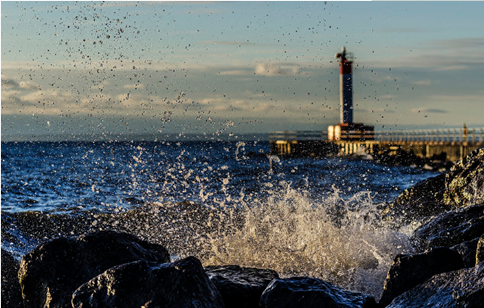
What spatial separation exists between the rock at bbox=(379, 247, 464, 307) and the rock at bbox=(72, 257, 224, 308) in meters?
1.47

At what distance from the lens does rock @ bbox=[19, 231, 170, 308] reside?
4160mm

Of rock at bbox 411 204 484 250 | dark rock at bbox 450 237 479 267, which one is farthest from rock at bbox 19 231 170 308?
rock at bbox 411 204 484 250

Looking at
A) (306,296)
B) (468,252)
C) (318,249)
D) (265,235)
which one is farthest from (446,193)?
(306,296)

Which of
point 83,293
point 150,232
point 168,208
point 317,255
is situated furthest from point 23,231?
point 83,293

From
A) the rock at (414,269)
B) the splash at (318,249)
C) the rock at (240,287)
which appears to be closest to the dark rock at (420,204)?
the splash at (318,249)

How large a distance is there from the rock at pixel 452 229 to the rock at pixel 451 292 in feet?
7.39

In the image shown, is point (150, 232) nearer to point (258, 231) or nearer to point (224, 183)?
point (258, 231)

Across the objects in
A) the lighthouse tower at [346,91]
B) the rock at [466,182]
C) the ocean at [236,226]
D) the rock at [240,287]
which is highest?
the lighthouse tower at [346,91]

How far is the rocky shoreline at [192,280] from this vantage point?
3416mm

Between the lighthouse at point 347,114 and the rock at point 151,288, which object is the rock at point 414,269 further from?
the lighthouse at point 347,114

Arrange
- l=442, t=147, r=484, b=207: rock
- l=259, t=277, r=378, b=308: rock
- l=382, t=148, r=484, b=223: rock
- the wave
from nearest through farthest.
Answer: l=259, t=277, r=378, b=308: rock
the wave
l=442, t=147, r=484, b=207: rock
l=382, t=148, r=484, b=223: rock

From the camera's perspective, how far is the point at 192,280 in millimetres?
3439

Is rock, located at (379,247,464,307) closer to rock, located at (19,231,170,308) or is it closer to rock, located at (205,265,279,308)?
rock, located at (205,265,279,308)

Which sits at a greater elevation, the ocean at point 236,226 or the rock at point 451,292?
the rock at point 451,292
